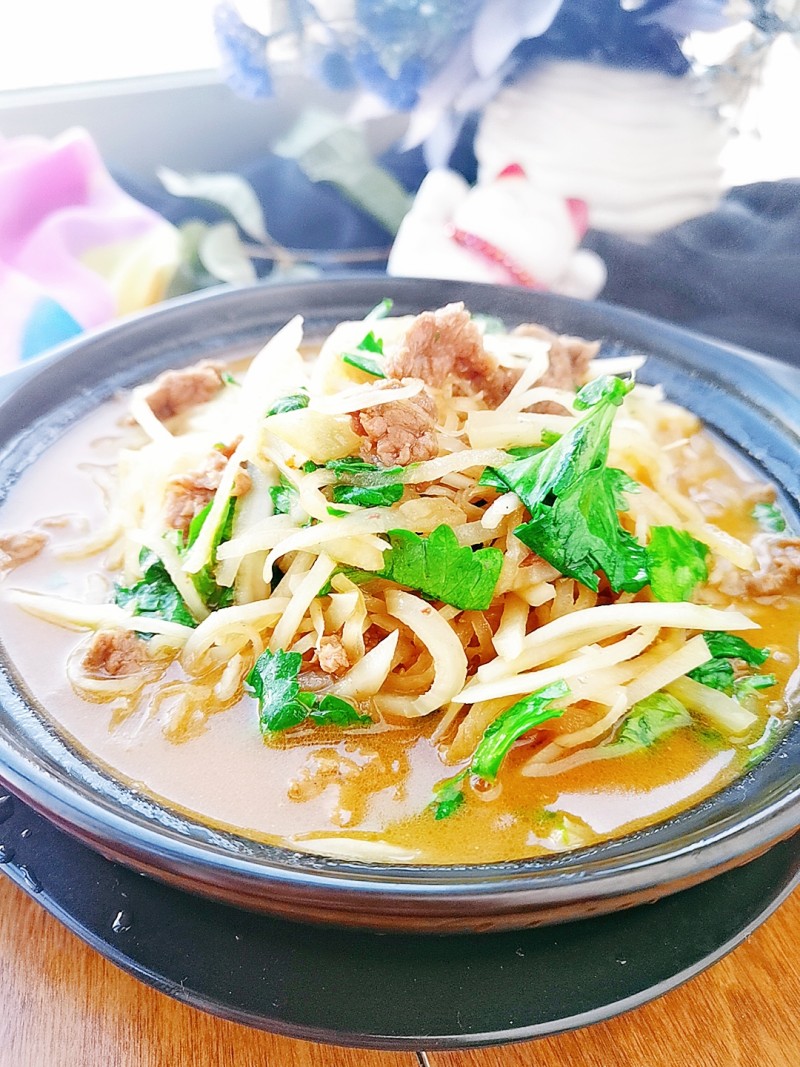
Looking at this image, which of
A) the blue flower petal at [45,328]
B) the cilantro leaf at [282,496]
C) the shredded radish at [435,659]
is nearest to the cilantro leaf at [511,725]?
the shredded radish at [435,659]

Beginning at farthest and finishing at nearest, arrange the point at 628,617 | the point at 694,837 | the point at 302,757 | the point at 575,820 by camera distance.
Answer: the point at 628,617
the point at 302,757
the point at 575,820
the point at 694,837

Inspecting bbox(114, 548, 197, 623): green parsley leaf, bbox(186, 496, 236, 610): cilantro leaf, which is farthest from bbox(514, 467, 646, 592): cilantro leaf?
bbox(114, 548, 197, 623): green parsley leaf

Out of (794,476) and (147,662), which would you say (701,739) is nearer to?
(794,476)

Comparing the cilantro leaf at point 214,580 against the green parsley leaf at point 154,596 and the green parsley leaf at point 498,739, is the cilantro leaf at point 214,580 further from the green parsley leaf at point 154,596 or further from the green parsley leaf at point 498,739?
the green parsley leaf at point 498,739

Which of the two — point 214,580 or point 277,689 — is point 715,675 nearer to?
point 277,689

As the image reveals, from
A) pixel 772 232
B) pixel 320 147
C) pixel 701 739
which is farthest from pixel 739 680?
pixel 320 147

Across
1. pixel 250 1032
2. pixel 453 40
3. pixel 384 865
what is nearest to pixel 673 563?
pixel 384 865

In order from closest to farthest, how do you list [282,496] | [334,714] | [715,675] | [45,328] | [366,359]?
[334,714] < [715,675] < [282,496] < [366,359] < [45,328]
